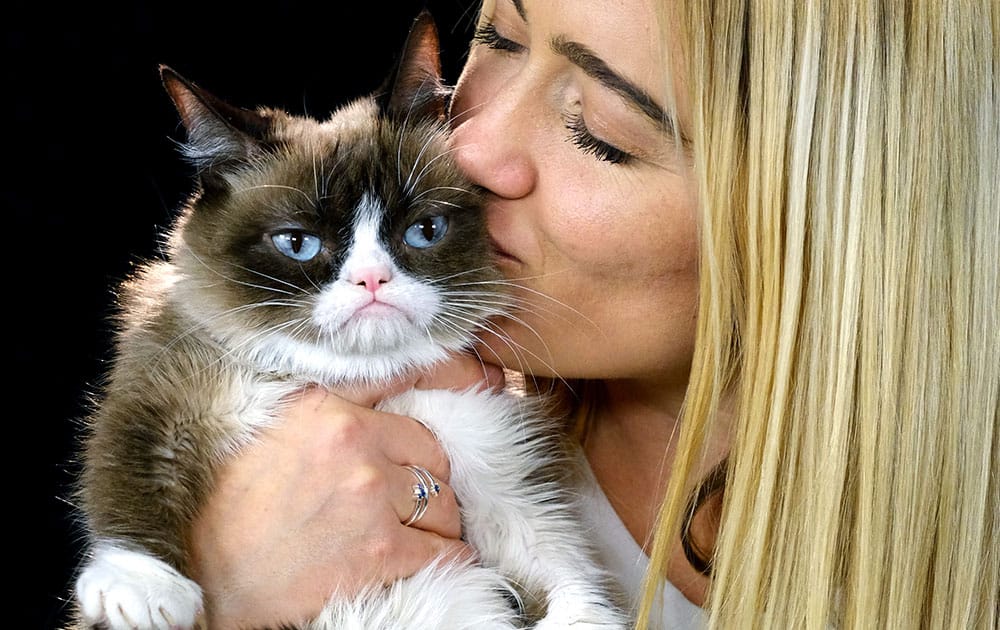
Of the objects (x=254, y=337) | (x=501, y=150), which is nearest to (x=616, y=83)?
(x=501, y=150)

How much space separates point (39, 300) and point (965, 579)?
7.00 ft

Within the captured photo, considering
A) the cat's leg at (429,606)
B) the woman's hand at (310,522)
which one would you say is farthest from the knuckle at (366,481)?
the cat's leg at (429,606)

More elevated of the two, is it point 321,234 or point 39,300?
point 321,234

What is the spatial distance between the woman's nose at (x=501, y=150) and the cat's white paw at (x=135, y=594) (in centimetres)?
77

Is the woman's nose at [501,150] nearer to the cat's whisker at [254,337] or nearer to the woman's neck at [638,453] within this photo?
the cat's whisker at [254,337]

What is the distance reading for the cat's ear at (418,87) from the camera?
1.84m

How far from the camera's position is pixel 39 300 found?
259cm

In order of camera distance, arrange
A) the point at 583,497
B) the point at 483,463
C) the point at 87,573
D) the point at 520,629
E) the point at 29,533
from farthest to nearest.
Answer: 1. the point at 29,533
2. the point at 583,497
3. the point at 483,463
4. the point at 520,629
5. the point at 87,573

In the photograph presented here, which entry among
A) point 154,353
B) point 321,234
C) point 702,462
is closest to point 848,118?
point 702,462

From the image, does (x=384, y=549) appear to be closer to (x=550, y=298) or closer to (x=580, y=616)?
(x=580, y=616)

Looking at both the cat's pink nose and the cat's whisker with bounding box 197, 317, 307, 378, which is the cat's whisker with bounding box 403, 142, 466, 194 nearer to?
the cat's pink nose

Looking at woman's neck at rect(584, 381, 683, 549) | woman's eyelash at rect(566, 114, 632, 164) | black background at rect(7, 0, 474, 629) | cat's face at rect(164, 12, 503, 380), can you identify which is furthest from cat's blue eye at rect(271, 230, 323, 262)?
black background at rect(7, 0, 474, 629)

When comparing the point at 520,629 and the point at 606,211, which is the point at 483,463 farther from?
the point at 606,211

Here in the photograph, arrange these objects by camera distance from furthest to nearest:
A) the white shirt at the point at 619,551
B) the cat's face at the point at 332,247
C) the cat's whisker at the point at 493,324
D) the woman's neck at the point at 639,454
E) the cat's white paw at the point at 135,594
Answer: the woman's neck at the point at 639,454
the white shirt at the point at 619,551
the cat's whisker at the point at 493,324
the cat's face at the point at 332,247
the cat's white paw at the point at 135,594
